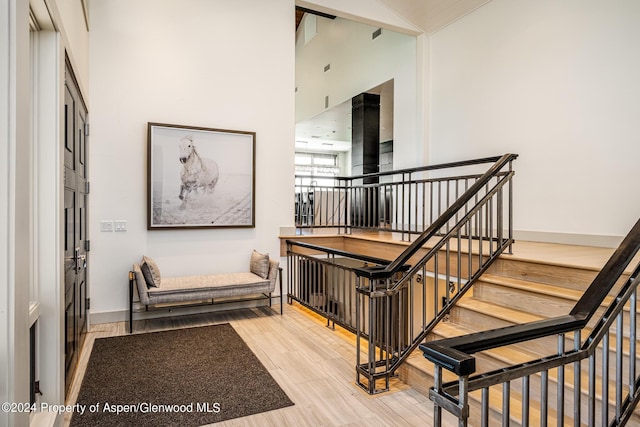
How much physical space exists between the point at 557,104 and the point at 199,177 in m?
4.47

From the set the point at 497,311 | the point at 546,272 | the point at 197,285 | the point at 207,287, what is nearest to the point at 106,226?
the point at 197,285

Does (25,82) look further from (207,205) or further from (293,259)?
(293,259)

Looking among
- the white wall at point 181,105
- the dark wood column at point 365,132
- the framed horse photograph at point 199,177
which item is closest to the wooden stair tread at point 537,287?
the white wall at point 181,105

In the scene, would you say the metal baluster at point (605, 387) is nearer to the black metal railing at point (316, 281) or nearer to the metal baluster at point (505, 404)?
the metal baluster at point (505, 404)

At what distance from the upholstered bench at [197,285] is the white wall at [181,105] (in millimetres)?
314

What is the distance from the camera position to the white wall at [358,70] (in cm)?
687

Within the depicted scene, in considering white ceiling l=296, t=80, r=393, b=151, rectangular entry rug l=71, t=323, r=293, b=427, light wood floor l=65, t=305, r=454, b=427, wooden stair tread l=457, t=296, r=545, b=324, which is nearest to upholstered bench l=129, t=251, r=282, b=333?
light wood floor l=65, t=305, r=454, b=427

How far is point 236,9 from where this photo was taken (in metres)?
5.12

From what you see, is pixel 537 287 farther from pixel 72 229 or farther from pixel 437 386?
pixel 72 229

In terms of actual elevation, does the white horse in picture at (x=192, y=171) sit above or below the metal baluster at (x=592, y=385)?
above

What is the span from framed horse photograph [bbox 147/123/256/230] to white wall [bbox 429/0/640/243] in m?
3.34

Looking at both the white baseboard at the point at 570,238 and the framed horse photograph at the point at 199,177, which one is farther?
the framed horse photograph at the point at 199,177

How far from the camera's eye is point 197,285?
4387 mm

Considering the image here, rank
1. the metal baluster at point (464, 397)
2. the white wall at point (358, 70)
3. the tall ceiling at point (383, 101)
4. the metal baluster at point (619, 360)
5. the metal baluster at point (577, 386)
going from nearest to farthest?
the metal baluster at point (464, 397), the metal baluster at point (577, 386), the metal baluster at point (619, 360), the tall ceiling at point (383, 101), the white wall at point (358, 70)
